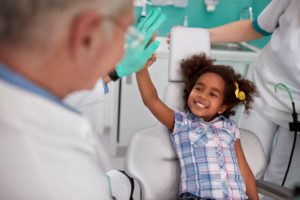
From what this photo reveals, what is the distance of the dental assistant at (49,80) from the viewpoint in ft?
1.77

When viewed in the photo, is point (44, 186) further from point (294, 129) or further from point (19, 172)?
point (294, 129)

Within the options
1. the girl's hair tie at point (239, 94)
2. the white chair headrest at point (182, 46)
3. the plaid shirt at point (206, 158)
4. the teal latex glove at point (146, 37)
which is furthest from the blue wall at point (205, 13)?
the teal latex glove at point (146, 37)

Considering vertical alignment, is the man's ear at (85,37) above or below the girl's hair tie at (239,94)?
above

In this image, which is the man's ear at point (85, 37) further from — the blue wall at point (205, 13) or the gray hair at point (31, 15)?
the blue wall at point (205, 13)

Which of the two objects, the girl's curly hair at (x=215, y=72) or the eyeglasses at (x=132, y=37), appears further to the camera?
the girl's curly hair at (x=215, y=72)

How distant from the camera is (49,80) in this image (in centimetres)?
59

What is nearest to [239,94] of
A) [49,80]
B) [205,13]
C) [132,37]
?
[132,37]

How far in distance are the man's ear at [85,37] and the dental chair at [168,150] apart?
87 cm

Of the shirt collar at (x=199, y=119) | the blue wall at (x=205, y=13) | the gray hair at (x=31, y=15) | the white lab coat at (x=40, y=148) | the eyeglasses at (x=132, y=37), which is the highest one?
the blue wall at (x=205, y=13)

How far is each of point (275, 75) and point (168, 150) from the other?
0.61 metres

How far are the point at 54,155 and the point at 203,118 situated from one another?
1057 mm

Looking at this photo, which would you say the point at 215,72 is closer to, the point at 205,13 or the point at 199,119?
the point at 199,119

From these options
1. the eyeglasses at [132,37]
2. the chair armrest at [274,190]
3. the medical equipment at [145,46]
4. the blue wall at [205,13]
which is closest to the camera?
the eyeglasses at [132,37]

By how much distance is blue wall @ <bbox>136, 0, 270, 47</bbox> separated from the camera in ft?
9.16
